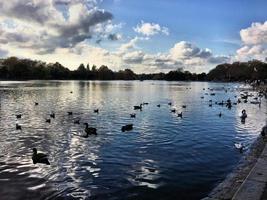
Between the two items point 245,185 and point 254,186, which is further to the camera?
point 245,185

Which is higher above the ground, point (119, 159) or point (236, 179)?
point (236, 179)

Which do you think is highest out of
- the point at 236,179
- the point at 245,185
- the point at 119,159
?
the point at 245,185

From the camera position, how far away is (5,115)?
44375 millimetres

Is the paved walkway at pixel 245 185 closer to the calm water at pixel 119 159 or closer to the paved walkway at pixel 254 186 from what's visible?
the paved walkway at pixel 254 186

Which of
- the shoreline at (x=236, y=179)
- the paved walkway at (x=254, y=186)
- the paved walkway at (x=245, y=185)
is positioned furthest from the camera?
the shoreline at (x=236, y=179)

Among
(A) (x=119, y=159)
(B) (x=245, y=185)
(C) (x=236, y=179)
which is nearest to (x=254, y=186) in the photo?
(B) (x=245, y=185)

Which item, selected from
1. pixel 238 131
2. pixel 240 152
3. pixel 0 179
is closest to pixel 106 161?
pixel 0 179

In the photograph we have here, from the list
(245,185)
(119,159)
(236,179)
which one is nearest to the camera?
(245,185)

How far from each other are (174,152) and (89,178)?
7.63 m

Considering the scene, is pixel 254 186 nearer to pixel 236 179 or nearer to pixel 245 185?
pixel 245 185

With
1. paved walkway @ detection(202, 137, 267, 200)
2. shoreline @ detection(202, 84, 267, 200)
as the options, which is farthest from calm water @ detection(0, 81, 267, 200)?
paved walkway @ detection(202, 137, 267, 200)

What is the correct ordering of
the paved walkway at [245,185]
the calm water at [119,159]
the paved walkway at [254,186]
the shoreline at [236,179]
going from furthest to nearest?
1. the calm water at [119,159]
2. the shoreline at [236,179]
3. the paved walkway at [245,185]
4. the paved walkway at [254,186]

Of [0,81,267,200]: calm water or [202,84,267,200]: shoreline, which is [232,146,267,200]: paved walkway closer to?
[202,84,267,200]: shoreline

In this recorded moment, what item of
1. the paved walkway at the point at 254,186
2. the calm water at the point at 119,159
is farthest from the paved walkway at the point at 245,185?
the calm water at the point at 119,159
